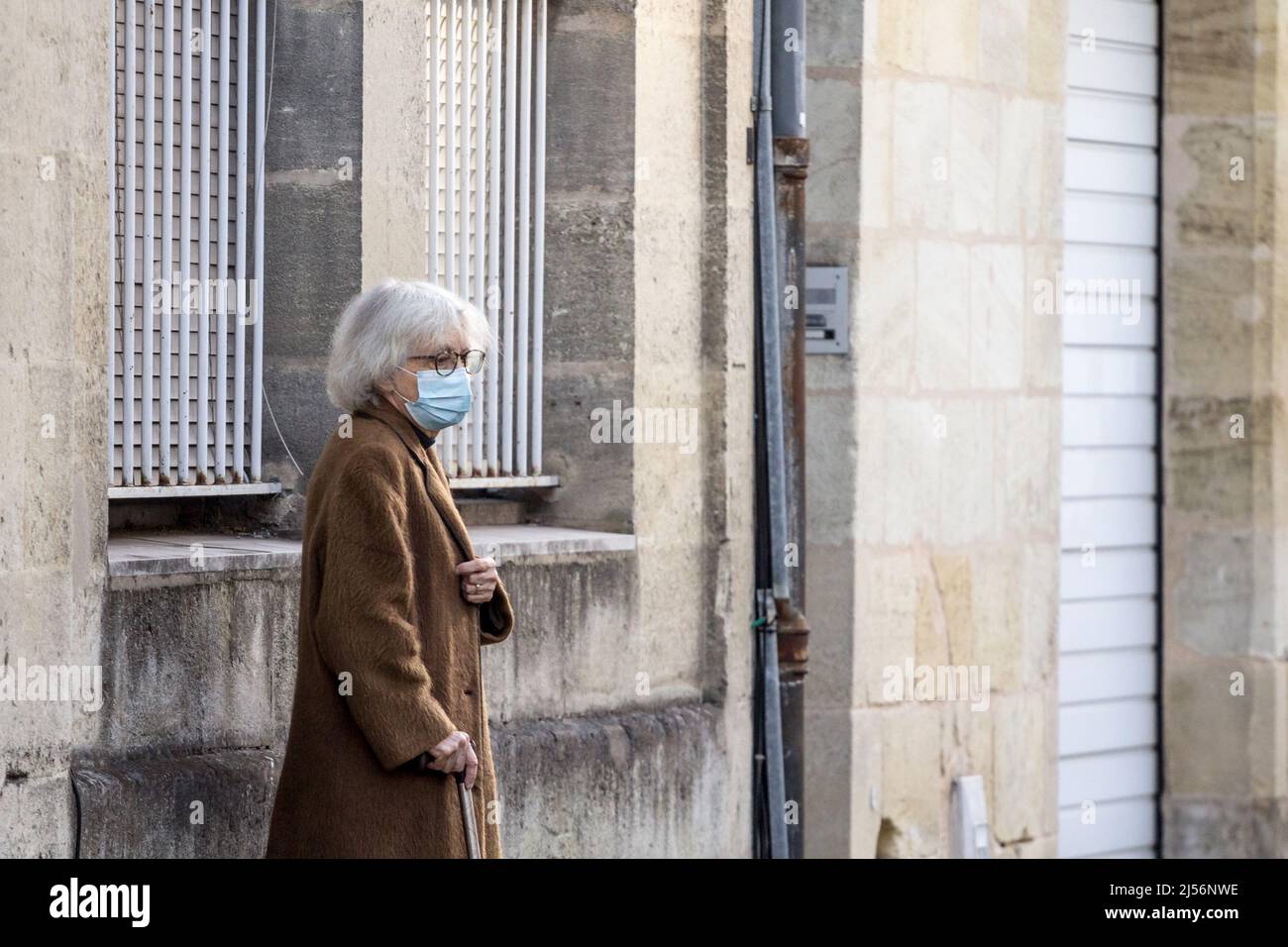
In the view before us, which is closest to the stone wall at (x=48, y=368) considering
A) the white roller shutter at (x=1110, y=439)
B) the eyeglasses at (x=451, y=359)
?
the eyeglasses at (x=451, y=359)

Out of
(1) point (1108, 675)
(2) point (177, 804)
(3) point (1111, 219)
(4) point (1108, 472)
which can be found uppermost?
(3) point (1111, 219)

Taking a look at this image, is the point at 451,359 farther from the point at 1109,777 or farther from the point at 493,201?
the point at 1109,777

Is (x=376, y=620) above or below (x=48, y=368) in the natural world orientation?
below

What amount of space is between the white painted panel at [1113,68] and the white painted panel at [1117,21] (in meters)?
0.04

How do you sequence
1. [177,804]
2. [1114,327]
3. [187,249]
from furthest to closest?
[1114,327]
[187,249]
[177,804]

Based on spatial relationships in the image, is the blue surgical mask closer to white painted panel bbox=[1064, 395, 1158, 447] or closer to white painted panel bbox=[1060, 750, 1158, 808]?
white painted panel bbox=[1064, 395, 1158, 447]

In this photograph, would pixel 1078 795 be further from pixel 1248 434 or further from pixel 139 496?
pixel 139 496

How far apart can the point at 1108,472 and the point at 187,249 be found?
4686 mm

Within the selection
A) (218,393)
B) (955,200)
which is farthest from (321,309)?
(955,200)

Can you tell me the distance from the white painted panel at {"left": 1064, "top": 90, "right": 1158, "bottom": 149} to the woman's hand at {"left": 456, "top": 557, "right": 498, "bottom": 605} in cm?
506

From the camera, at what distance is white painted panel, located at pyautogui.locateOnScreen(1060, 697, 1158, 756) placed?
8906 millimetres

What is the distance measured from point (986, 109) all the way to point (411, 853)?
15.5 ft

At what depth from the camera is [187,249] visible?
5918 millimetres

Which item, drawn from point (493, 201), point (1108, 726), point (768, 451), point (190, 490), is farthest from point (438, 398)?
point (1108, 726)
